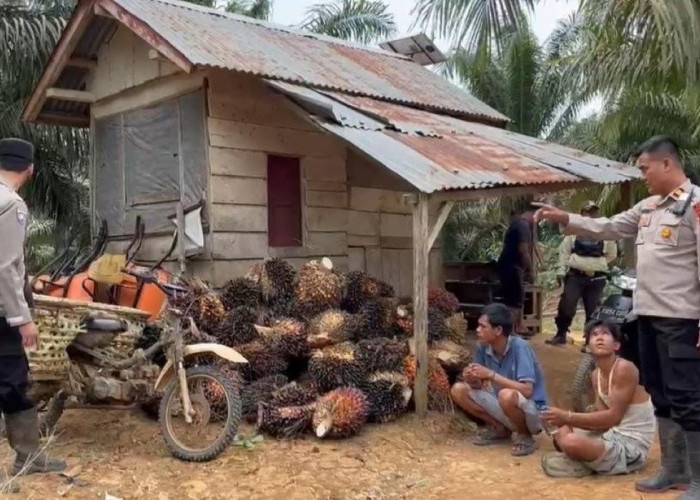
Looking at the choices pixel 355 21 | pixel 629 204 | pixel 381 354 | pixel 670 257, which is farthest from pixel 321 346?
pixel 355 21

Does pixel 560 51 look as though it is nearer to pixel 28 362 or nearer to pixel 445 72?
pixel 445 72

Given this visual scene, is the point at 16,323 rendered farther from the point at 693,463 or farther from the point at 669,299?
the point at 693,463

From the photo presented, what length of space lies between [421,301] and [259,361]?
146cm

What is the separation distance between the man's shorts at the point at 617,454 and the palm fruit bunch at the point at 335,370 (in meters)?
1.96

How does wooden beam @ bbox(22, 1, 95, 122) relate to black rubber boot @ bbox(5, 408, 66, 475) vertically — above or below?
above

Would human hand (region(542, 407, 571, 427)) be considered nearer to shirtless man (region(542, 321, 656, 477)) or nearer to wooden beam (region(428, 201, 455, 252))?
shirtless man (region(542, 321, 656, 477))

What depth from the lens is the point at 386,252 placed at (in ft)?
31.3

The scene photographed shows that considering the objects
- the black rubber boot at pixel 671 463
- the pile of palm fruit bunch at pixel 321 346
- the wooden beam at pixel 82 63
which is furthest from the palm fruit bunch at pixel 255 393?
the wooden beam at pixel 82 63

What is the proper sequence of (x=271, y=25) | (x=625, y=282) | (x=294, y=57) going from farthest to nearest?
(x=271, y=25)
(x=294, y=57)
(x=625, y=282)

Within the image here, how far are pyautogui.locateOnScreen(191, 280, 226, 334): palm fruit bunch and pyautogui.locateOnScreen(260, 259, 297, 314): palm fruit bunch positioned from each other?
0.49 meters

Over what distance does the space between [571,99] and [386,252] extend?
9.08m

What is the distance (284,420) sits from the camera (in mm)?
5547

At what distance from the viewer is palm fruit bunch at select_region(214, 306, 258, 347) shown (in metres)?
6.40

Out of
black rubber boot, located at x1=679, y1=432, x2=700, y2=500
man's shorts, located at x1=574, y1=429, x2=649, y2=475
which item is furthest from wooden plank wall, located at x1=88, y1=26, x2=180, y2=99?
black rubber boot, located at x1=679, y1=432, x2=700, y2=500
